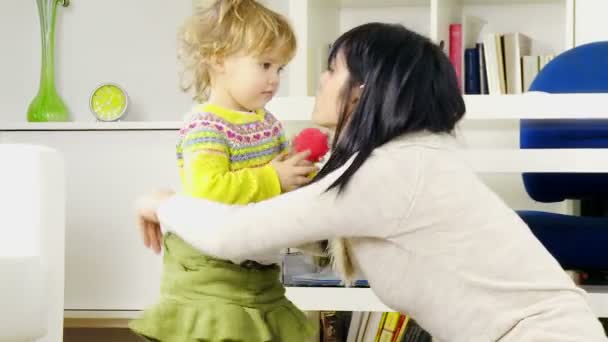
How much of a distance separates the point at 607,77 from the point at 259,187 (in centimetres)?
110

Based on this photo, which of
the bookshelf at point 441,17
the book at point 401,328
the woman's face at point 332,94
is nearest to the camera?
the woman's face at point 332,94

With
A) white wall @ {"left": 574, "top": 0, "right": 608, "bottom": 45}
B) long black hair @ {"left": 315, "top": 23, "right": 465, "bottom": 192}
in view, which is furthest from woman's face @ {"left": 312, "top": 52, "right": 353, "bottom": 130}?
white wall @ {"left": 574, "top": 0, "right": 608, "bottom": 45}

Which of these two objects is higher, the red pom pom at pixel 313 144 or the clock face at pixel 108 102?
the clock face at pixel 108 102

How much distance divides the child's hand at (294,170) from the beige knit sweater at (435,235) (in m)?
0.15

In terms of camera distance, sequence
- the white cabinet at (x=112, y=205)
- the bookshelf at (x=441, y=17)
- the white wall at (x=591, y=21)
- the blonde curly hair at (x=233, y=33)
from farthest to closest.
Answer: the white cabinet at (x=112, y=205) → the bookshelf at (x=441, y=17) → the white wall at (x=591, y=21) → the blonde curly hair at (x=233, y=33)

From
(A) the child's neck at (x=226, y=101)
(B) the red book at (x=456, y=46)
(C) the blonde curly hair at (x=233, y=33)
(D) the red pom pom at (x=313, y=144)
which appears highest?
(B) the red book at (x=456, y=46)

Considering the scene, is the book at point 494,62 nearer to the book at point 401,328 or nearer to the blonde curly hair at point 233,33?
the book at point 401,328

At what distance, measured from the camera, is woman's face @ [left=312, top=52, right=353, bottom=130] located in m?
1.32

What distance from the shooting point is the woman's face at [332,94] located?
4.32 feet

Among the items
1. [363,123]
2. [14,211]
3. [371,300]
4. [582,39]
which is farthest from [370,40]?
[582,39]

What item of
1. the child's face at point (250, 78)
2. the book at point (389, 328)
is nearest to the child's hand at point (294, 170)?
the child's face at point (250, 78)

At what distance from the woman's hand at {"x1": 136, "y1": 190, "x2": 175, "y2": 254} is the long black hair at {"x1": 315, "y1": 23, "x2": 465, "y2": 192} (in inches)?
9.7

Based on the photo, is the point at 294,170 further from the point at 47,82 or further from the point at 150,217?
the point at 47,82

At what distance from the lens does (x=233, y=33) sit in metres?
1.44
